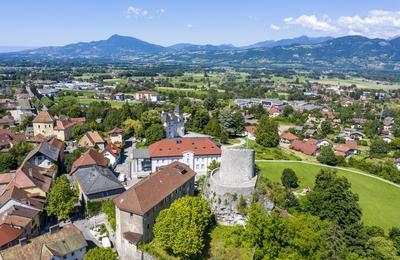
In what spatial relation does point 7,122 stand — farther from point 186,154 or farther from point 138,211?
point 138,211

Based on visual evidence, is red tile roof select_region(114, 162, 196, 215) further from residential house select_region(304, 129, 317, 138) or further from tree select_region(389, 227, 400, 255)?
residential house select_region(304, 129, 317, 138)

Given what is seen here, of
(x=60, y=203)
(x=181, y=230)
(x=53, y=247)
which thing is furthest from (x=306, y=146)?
(x=53, y=247)

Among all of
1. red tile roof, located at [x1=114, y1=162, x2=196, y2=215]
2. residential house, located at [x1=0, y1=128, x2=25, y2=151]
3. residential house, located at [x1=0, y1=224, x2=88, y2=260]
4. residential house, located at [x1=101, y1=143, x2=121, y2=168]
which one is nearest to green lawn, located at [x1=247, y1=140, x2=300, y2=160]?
residential house, located at [x1=101, y1=143, x2=121, y2=168]

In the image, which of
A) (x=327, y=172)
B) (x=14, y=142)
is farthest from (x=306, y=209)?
(x=14, y=142)

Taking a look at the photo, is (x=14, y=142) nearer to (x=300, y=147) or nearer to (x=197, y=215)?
(x=197, y=215)

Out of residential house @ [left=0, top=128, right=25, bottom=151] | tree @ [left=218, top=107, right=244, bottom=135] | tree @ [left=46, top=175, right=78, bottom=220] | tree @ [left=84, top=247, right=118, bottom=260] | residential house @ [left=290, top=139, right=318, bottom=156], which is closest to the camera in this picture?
tree @ [left=84, top=247, right=118, bottom=260]

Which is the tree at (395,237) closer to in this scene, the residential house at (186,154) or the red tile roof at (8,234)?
the residential house at (186,154)

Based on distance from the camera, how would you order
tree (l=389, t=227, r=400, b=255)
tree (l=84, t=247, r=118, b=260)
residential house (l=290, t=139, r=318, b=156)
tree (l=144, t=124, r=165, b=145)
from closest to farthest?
tree (l=84, t=247, r=118, b=260) → tree (l=389, t=227, r=400, b=255) → tree (l=144, t=124, r=165, b=145) → residential house (l=290, t=139, r=318, b=156)
